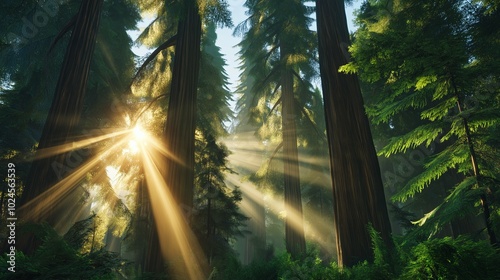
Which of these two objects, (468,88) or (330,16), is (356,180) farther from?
(330,16)

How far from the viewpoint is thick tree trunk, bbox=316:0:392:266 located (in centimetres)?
402

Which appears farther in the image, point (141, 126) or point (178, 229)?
point (141, 126)

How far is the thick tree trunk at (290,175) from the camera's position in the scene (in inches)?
419

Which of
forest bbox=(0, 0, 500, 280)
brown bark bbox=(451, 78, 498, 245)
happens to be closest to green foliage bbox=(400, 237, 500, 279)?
forest bbox=(0, 0, 500, 280)

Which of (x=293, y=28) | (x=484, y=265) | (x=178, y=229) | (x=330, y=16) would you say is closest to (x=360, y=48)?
(x=484, y=265)

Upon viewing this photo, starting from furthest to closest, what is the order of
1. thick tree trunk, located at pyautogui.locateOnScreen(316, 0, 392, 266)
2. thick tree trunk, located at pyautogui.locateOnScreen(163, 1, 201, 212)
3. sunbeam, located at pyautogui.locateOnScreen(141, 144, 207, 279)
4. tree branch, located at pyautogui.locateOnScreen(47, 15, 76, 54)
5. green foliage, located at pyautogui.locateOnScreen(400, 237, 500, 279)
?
tree branch, located at pyautogui.locateOnScreen(47, 15, 76, 54) < thick tree trunk, located at pyautogui.locateOnScreen(163, 1, 201, 212) < sunbeam, located at pyautogui.locateOnScreen(141, 144, 207, 279) < thick tree trunk, located at pyautogui.locateOnScreen(316, 0, 392, 266) < green foliage, located at pyautogui.locateOnScreen(400, 237, 500, 279)

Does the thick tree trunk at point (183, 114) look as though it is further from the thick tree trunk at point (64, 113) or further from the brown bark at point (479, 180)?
the brown bark at point (479, 180)

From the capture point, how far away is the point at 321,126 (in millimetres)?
15727

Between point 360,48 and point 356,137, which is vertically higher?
point 360,48

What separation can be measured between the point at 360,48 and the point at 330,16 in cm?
365

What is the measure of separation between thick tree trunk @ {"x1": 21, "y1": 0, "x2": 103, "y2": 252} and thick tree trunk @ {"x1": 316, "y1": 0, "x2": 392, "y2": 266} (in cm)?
494

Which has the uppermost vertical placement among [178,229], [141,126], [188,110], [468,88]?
[141,126]

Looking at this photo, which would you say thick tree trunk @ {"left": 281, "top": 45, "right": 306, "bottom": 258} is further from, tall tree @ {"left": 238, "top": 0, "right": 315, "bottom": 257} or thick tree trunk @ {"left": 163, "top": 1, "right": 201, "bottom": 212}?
thick tree trunk @ {"left": 163, "top": 1, "right": 201, "bottom": 212}

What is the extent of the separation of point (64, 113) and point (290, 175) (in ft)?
26.5
